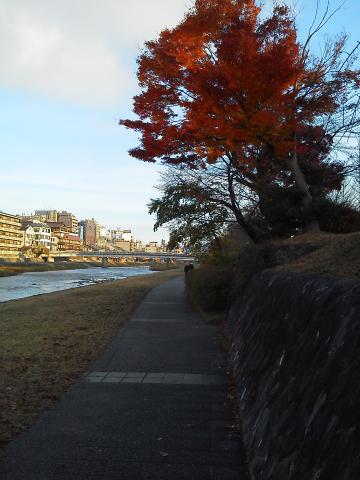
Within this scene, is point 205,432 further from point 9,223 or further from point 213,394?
point 9,223

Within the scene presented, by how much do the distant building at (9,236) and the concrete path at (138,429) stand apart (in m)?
131

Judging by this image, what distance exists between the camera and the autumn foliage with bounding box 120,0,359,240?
12.4 metres

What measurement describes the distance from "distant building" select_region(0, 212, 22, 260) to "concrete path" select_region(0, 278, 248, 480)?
131 meters

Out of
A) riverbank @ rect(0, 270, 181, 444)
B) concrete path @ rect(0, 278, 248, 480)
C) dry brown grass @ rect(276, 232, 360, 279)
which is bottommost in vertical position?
concrete path @ rect(0, 278, 248, 480)

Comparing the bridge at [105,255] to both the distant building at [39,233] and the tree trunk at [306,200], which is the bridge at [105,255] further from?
the tree trunk at [306,200]

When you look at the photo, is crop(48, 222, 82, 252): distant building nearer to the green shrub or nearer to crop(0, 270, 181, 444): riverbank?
crop(0, 270, 181, 444): riverbank

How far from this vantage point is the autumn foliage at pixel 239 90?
1244 cm

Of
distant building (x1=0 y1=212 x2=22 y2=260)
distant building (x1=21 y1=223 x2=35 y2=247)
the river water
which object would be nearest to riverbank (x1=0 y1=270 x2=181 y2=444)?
A: the river water

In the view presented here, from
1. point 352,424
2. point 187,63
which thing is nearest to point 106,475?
point 352,424

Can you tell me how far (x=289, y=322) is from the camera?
4.41 meters

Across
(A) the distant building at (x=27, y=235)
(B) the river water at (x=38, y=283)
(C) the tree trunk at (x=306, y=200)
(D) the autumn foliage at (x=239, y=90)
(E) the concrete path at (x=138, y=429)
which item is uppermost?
(A) the distant building at (x=27, y=235)

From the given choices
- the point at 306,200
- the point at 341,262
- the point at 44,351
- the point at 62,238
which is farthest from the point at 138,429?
the point at 62,238

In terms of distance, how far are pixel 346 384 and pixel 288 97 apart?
38.2 ft

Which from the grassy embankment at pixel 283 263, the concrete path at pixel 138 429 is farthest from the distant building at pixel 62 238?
the concrete path at pixel 138 429
